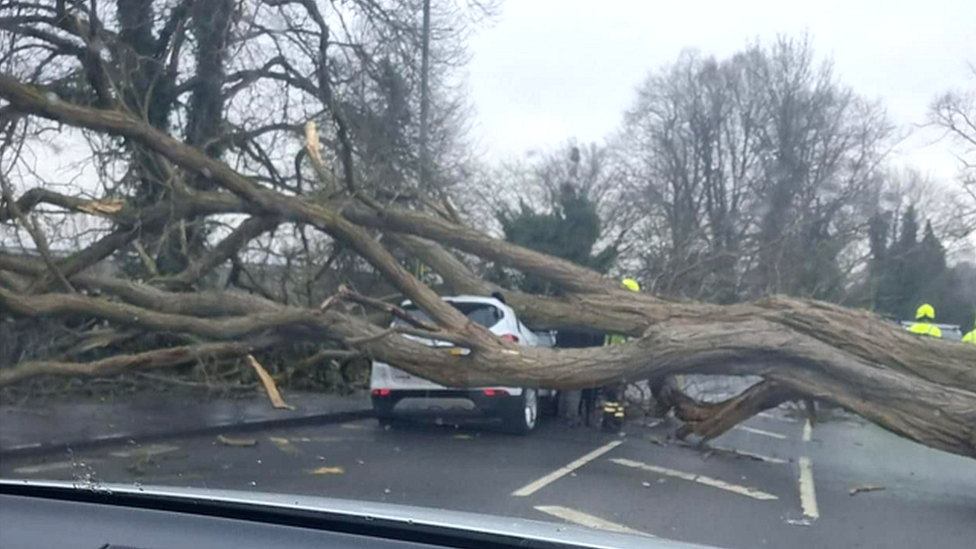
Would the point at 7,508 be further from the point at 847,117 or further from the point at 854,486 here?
the point at 847,117

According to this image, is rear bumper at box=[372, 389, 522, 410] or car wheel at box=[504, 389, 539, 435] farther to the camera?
car wheel at box=[504, 389, 539, 435]

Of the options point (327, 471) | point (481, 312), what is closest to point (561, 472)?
point (327, 471)

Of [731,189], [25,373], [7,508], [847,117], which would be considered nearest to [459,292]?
[25,373]

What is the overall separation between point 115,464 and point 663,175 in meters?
16.5

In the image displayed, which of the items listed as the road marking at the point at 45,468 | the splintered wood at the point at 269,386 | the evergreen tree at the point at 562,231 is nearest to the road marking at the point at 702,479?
the splintered wood at the point at 269,386

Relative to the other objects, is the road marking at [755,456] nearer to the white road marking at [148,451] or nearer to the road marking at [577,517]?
the road marking at [577,517]

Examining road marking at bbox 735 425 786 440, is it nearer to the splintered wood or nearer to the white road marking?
the splintered wood

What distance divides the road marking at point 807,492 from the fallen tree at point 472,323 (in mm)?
789

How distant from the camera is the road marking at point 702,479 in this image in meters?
9.58

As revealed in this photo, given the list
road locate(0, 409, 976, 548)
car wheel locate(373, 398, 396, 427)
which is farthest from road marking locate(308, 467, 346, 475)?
car wheel locate(373, 398, 396, 427)

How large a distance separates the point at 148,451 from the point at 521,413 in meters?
4.29

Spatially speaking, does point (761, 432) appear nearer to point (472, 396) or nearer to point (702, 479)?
point (472, 396)

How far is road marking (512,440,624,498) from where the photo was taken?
924 cm

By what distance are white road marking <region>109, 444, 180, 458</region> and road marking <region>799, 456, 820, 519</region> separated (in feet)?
18.9
